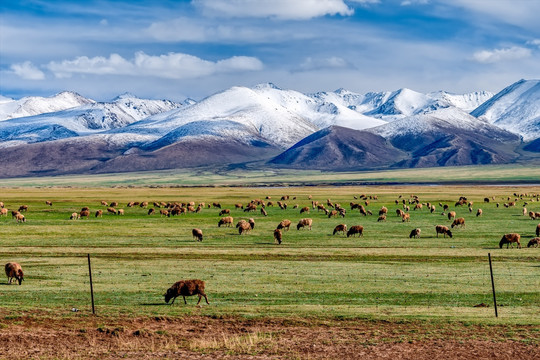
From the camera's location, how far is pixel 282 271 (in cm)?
3544

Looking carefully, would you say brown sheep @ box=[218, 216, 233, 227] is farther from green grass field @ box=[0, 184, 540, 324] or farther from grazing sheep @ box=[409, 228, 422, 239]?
grazing sheep @ box=[409, 228, 422, 239]

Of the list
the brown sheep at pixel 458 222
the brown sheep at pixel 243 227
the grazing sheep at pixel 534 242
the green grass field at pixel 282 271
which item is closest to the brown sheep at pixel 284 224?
the green grass field at pixel 282 271

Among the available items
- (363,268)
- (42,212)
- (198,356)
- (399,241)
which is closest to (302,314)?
(198,356)

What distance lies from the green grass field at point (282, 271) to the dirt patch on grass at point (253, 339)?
1180 mm

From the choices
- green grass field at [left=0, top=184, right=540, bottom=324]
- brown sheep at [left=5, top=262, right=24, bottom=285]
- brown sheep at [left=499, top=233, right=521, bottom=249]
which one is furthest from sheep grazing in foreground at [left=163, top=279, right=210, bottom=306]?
brown sheep at [left=499, top=233, right=521, bottom=249]

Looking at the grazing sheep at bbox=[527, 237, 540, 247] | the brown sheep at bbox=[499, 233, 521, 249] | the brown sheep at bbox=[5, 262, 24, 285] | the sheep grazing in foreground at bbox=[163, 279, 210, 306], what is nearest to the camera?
the sheep grazing in foreground at bbox=[163, 279, 210, 306]

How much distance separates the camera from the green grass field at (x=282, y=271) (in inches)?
1016

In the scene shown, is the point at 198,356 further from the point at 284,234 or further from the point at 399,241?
the point at 284,234

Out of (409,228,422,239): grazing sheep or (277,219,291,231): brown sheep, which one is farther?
(277,219,291,231): brown sheep

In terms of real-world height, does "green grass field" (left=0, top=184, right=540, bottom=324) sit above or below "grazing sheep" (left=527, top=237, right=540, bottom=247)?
above

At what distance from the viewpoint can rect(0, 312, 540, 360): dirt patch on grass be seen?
19.7 meters

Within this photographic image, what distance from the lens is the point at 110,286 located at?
1203 inches

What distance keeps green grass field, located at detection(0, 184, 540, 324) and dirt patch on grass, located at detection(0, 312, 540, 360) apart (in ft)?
3.87

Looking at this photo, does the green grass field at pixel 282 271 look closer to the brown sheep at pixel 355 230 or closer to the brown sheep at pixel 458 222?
the brown sheep at pixel 355 230
